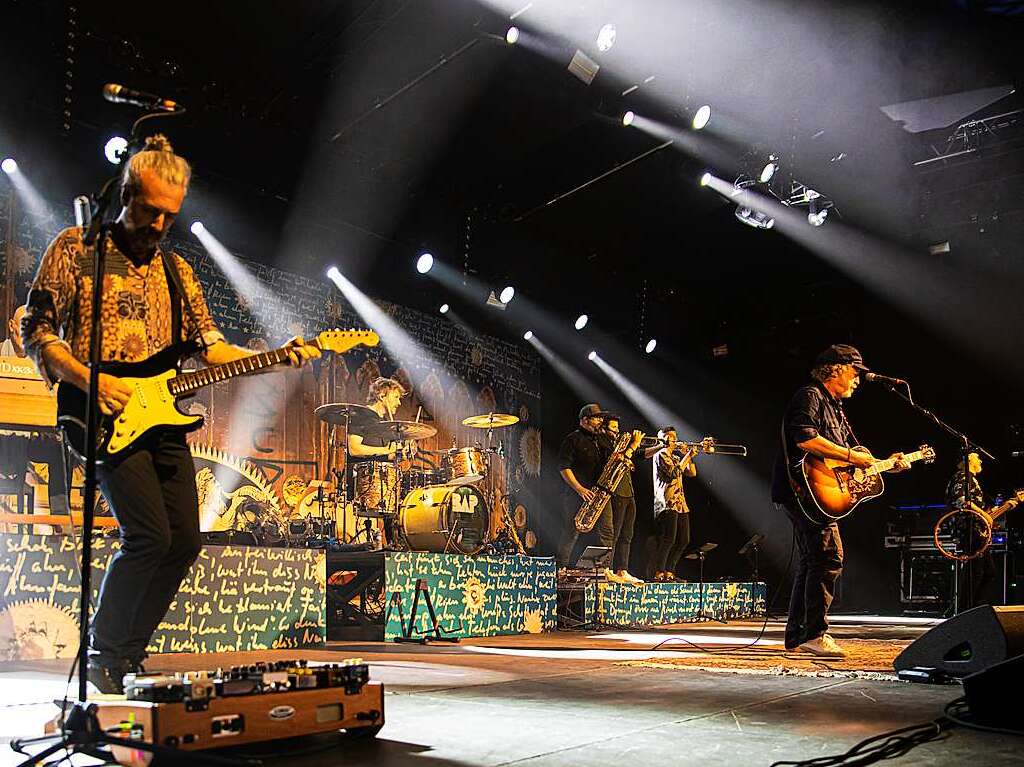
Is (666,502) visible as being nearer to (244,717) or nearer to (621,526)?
(621,526)

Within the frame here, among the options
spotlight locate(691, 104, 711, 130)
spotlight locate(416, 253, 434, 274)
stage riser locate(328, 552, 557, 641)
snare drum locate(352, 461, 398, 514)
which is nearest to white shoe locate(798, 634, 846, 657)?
stage riser locate(328, 552, 557, 641)

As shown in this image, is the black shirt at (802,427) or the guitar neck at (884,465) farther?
the guitar neck at (884,465)

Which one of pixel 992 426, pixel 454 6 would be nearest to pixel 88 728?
pixel 454 6

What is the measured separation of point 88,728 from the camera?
2447mm

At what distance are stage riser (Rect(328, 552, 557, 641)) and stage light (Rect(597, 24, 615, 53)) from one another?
5030mm

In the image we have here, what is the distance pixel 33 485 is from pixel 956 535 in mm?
8804

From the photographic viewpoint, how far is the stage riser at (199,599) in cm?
560

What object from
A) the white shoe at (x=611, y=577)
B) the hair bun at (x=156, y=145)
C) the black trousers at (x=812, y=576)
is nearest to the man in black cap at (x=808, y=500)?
the black trousers at (x=812, y=576)

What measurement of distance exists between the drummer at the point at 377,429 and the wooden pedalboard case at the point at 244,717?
280 inches

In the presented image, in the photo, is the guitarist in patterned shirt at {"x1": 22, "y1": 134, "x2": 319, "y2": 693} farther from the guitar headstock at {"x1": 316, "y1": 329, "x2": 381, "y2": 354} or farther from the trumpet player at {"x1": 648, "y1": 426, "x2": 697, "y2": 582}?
the trumpet player at {"x1": 648, "y1": 426, "x2": 697, "y2": 582}

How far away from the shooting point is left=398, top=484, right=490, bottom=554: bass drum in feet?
30.4

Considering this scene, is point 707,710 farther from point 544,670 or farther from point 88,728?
point 88,728

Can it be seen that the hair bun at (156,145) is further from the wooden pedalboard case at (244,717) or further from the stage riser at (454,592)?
the stage riser at (454,592)

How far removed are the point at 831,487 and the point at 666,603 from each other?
18.7 feet
